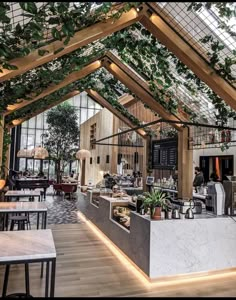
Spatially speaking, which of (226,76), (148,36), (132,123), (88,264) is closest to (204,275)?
(88,264)

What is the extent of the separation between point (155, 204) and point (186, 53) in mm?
2522

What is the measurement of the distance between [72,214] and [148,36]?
240 inches

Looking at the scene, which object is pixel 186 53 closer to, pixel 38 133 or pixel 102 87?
pixel 102 87

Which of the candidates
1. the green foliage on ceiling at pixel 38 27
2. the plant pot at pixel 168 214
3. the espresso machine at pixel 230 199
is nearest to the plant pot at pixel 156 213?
the plant pot at pixel 168 214

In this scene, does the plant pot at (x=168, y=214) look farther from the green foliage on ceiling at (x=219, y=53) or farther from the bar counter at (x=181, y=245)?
the green foliage on ceiling at (x=219, y=53)

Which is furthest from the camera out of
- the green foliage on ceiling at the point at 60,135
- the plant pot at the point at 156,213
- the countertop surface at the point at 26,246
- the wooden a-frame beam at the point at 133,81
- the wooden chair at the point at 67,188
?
the green foliage on ceiling at the point at 60,135

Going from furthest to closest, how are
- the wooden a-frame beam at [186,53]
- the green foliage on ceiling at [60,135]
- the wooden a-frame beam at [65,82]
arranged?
the green foliage on ceiling at [60,135] → the wooden a-frame beam at [65,82] → the wooden a-frame beam at [186,53]

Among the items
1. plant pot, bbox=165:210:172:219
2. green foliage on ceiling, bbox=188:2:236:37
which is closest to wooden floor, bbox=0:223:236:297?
plant pot, bbox=165:210:172:219

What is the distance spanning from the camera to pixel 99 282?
3590mm

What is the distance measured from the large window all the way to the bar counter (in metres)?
15.7

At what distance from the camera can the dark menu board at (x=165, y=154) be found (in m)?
7.83

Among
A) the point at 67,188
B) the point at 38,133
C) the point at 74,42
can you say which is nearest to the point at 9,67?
the point at 74,42

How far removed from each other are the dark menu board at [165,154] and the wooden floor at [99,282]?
3954mm

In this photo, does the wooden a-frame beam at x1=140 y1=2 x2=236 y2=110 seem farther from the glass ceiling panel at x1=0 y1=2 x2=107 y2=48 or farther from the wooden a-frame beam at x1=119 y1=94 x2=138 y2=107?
the wooden a-frame beam at x1=119 y1=94 x2=138 y2=107
